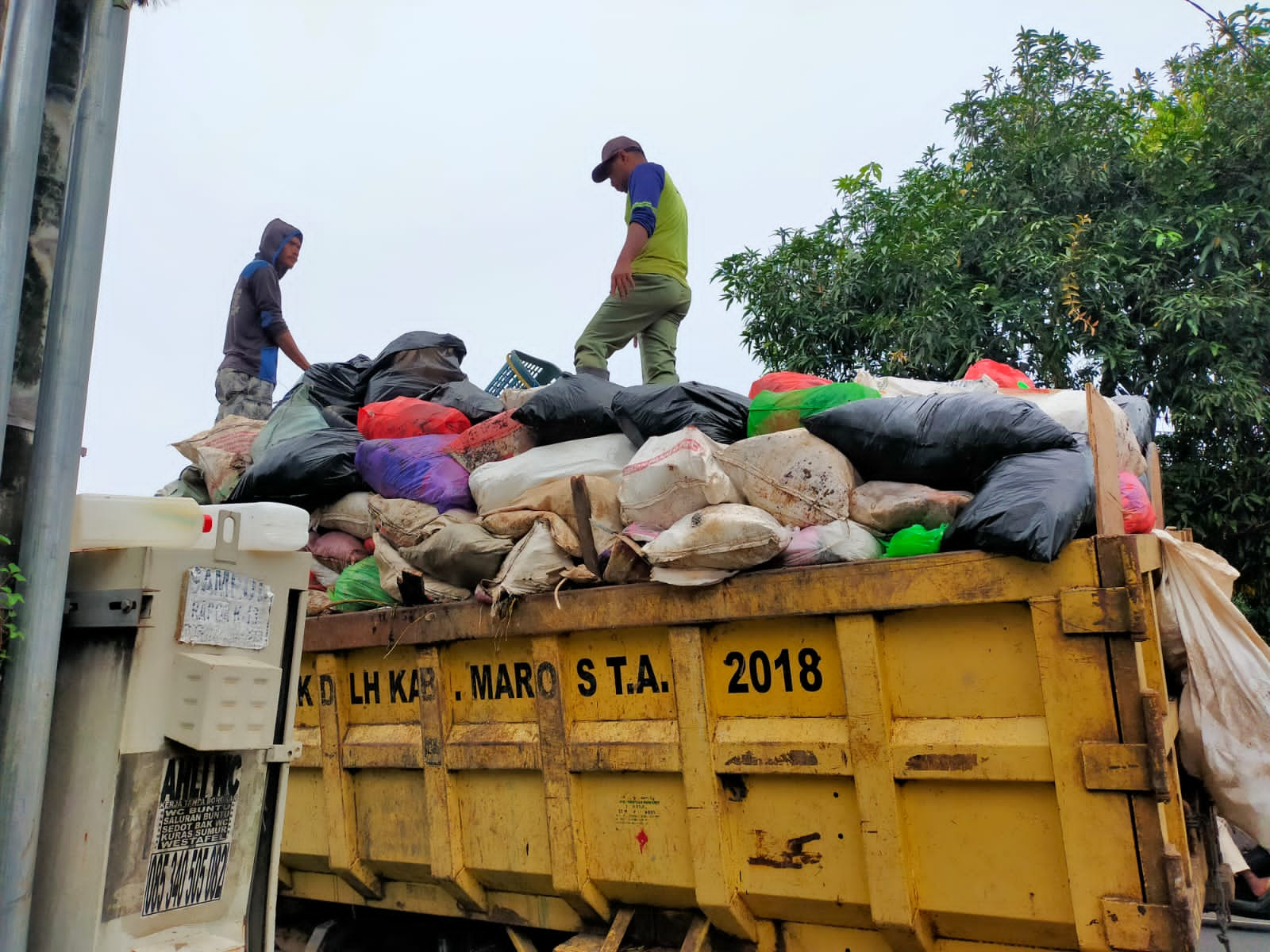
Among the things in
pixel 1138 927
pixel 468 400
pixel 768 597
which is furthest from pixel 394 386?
pixel 1138 927

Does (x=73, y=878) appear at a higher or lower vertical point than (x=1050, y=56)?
lower

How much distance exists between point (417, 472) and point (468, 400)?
33.6 inches

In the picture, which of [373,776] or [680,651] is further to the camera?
[373,776]

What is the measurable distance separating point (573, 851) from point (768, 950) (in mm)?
578

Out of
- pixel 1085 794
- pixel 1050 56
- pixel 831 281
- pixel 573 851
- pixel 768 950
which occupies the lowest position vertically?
pixel 768 950

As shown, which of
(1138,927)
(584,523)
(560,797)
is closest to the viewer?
(1138,927)

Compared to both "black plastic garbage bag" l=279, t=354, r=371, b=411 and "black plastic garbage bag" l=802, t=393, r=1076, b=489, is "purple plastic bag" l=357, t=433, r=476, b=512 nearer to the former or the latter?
"black plastic garbage bag" l=279, t=354, r=371, b=411

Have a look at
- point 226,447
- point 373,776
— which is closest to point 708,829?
point 373,776

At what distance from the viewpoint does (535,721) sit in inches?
121

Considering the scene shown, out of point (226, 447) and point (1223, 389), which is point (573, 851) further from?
point (1223, 389)

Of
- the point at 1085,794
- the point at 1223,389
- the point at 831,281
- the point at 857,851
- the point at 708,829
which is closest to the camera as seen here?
the point at 1085,794

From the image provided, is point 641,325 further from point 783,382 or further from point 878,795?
point 878,795

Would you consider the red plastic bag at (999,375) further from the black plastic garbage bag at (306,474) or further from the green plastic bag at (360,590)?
the black plastic garbage bag at (306,474)

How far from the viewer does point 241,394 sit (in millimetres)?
5930
